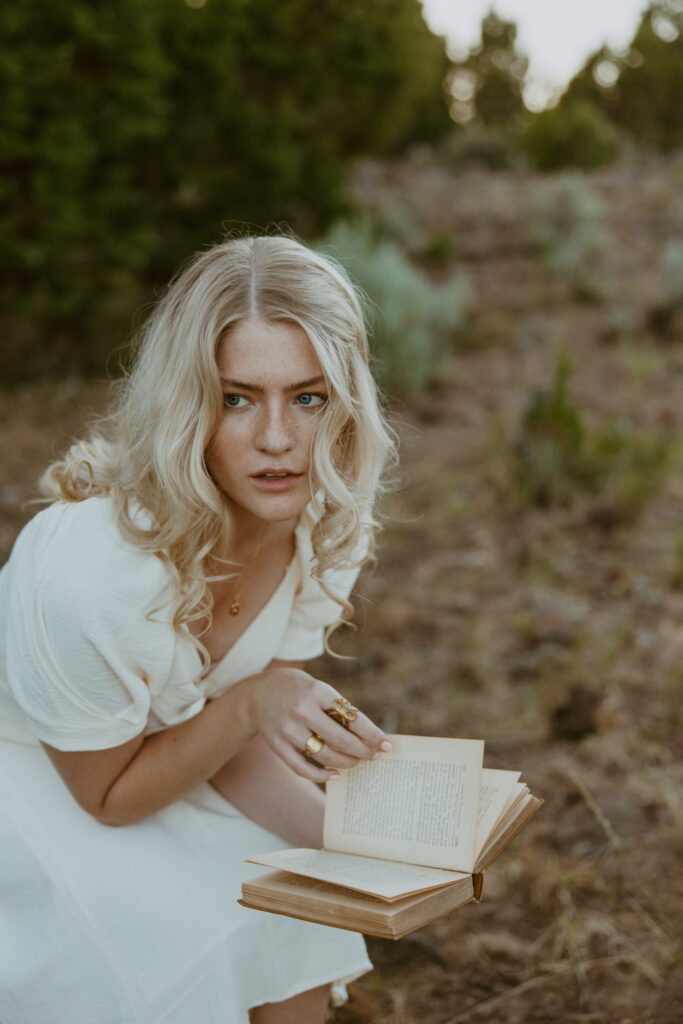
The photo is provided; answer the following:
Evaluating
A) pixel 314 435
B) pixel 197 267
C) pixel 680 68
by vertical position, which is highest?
pixel 680 68

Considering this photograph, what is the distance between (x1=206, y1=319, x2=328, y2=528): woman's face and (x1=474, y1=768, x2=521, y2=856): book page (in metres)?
0.54

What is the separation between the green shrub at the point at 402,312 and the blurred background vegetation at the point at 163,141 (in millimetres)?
26

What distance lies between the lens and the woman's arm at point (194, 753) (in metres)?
1.48

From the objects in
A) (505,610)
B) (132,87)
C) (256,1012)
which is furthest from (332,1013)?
(132,87)

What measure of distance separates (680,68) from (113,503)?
57.5 feet

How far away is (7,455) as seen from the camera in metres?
4.95

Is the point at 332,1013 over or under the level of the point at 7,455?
under

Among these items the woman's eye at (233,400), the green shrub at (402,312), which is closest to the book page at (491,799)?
the woman's eye at (233,400)

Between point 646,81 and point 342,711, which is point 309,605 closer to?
point 342,711

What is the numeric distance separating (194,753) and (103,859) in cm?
22

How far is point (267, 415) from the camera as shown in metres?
1.54

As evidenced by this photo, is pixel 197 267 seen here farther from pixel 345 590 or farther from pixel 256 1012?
pixel 256 1012

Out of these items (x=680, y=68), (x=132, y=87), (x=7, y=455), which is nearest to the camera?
(x=7, y=455)

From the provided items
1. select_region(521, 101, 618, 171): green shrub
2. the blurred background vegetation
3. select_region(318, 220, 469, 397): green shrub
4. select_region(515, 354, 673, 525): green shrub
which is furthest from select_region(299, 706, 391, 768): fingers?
select_region(521, 101, 618, 171): green shrub
